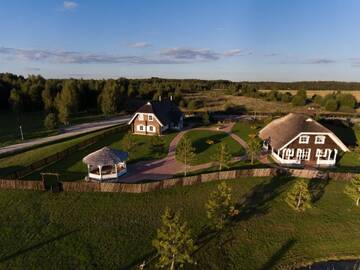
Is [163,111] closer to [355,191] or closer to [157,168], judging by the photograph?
[157,168]

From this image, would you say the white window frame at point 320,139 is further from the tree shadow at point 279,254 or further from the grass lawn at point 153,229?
the tree shadow at point 279,254

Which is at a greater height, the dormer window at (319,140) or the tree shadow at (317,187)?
the dormer window at (319,140)

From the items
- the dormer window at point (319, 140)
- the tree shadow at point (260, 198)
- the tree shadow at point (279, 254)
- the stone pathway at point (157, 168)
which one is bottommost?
the tree shadow at point (279, 254)

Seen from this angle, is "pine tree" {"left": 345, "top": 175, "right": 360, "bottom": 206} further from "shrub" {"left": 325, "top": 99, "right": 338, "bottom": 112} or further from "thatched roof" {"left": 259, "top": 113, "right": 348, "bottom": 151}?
"shrub" {"left": 325, "top": 99, "right": 338, "bottom": 112}

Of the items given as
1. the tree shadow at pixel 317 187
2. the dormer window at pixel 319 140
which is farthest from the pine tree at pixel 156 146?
the dormer window at pixel 319 140

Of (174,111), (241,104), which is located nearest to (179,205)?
(174,111)

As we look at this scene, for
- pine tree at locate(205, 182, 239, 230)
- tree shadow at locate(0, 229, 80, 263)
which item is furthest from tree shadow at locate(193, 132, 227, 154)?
tree shadow at locate(0, 229, 80, 263)
